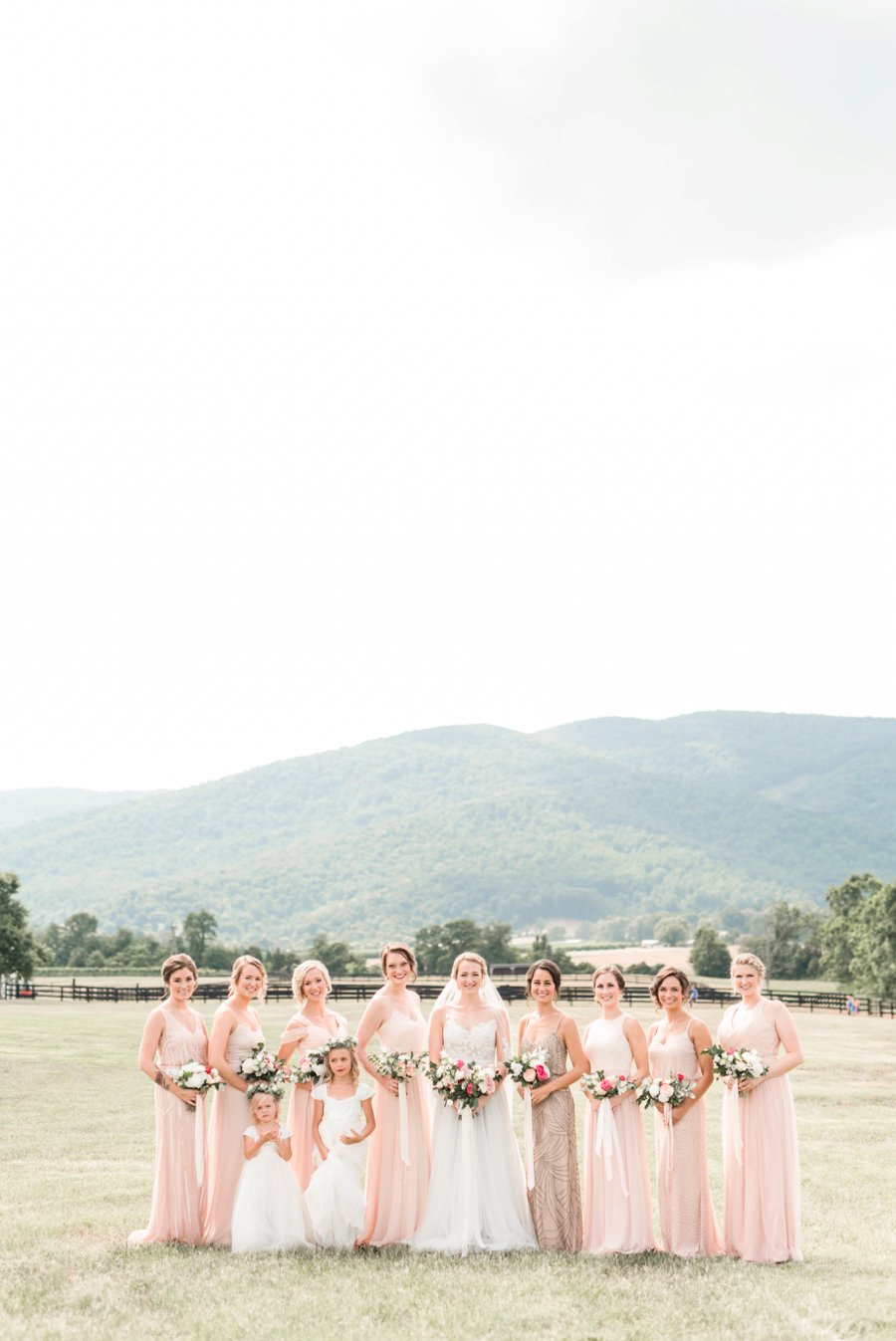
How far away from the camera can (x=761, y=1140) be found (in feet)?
36.0

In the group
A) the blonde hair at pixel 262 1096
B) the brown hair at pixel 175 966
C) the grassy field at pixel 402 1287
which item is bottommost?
the grassy field at pixel 402 1287

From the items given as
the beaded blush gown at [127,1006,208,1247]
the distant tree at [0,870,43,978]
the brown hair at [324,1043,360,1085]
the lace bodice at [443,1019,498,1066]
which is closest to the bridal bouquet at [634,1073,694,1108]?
the lace bodice at [443,1019,498,1066]

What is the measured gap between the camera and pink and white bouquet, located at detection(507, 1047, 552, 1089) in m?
10.7

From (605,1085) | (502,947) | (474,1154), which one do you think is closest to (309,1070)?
(474,1154)

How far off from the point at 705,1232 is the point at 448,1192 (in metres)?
2.13

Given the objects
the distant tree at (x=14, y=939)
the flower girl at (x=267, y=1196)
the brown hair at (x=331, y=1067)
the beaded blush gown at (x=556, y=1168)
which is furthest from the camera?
the distant tree at (x=14, y=939)

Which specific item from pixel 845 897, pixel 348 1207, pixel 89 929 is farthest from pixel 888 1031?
pixel 89 929

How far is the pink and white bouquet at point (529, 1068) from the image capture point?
1070cm

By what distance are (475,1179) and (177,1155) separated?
252 cm

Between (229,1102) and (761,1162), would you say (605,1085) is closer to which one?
(761,1162)

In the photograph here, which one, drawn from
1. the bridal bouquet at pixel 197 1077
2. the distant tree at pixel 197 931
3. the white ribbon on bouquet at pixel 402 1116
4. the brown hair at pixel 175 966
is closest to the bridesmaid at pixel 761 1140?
the white ribbon on bouquet at pixel 402 1116

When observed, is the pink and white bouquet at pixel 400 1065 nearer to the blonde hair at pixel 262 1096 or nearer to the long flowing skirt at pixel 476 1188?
the long flowing skirt at pixel 476 1188

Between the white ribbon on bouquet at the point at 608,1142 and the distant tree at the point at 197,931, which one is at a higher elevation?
the white ribbon on bouquet at the point at 608,1142

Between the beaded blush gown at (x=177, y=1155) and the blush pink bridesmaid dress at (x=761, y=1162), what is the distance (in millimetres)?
4409
